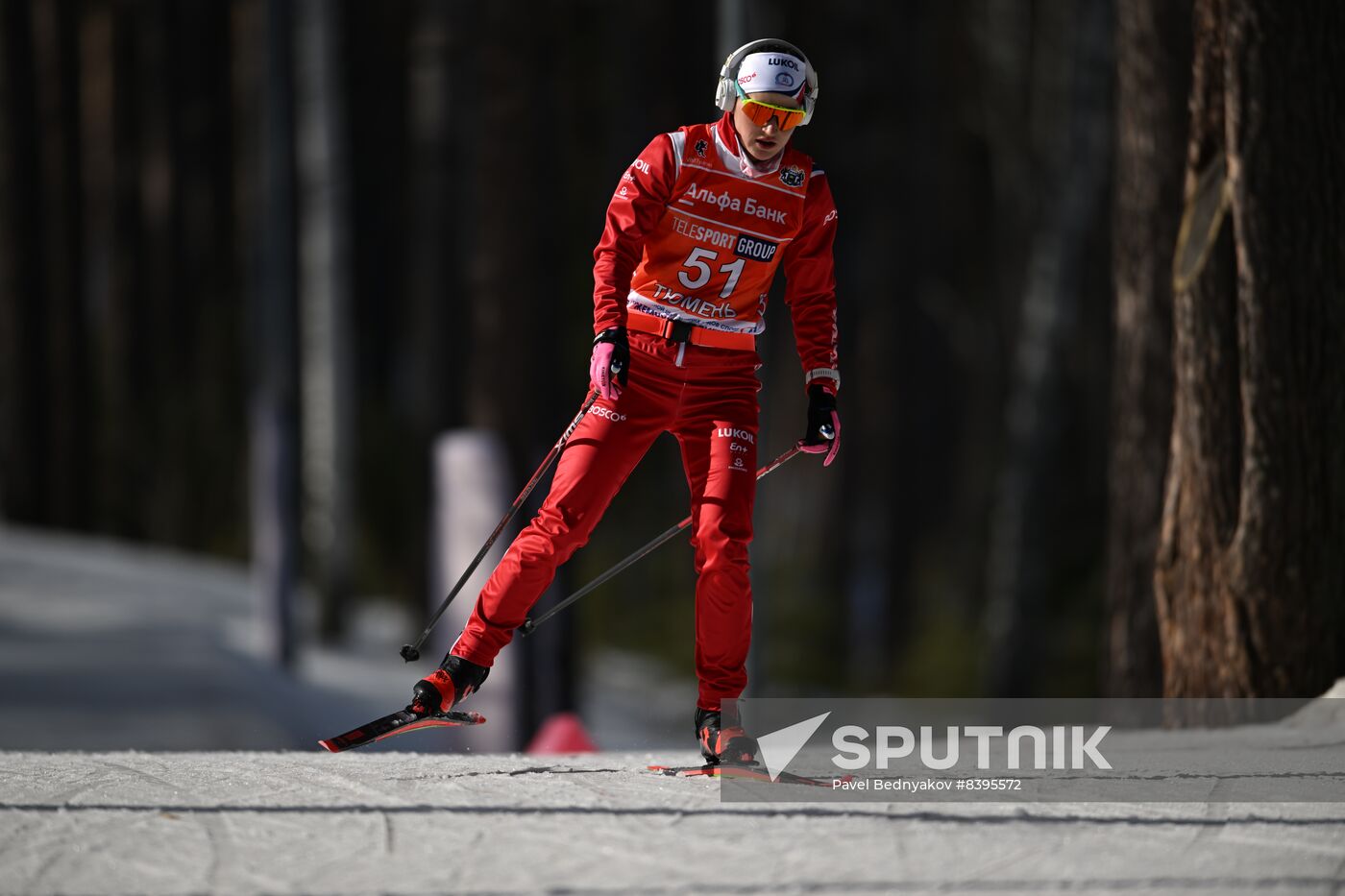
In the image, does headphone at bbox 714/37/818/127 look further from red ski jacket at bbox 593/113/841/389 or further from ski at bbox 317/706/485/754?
ski at bbox 317/706/485/754

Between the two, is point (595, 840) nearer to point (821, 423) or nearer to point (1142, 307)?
point (821, 423)

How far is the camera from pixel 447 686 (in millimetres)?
5902

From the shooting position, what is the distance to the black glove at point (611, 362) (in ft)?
18.9

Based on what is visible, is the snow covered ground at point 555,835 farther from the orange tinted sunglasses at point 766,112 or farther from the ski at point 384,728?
the orange tinted sunglasses at point 766,112

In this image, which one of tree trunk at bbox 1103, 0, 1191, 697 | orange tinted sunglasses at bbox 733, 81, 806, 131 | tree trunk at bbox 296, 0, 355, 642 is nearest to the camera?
orange tinted sunglasses at bbox 733, 81, 806, 131

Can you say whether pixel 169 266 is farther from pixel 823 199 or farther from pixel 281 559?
pixel 823 199

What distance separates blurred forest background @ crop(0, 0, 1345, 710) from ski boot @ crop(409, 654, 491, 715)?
3.32 m

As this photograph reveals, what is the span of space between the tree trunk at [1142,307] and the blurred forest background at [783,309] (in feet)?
0.07

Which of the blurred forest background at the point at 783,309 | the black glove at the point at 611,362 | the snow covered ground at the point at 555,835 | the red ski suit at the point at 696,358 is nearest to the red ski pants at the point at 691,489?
the red ski suit at the point at 696,358

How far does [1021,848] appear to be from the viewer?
4.84 metres

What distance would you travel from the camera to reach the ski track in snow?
4.55 metres

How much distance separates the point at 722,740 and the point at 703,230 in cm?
170

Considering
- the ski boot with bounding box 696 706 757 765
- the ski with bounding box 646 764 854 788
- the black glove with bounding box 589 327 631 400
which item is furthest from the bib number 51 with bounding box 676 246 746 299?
the ski with bounding box 646 764 854 788

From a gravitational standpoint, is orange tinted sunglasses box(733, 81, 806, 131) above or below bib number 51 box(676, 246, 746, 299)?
above
